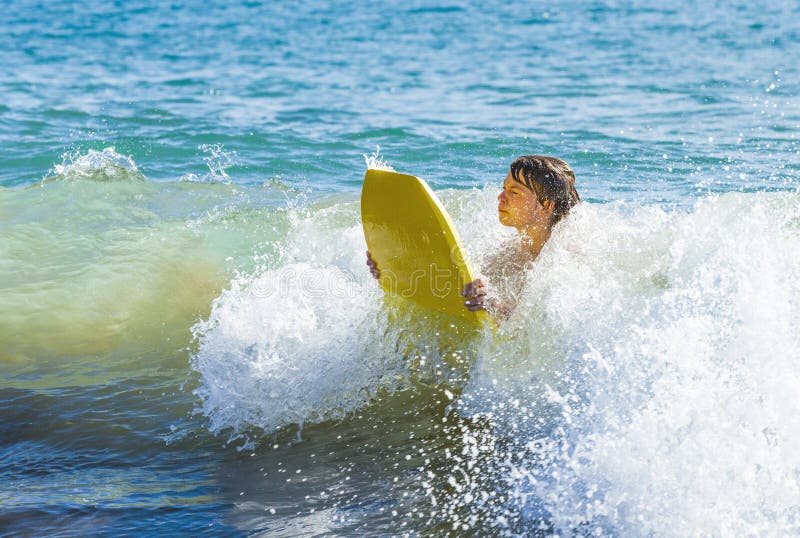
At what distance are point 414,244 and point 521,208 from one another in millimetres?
614

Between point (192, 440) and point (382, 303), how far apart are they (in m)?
1.22

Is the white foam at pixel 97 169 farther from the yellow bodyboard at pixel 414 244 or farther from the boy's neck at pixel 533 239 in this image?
the boy's neck at pixel 533 239

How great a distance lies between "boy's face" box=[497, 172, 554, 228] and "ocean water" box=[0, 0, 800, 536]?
172mm

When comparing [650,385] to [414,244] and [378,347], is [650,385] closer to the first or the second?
[414,244]

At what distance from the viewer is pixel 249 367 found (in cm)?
427

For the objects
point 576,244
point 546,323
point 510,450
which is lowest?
point 510,450

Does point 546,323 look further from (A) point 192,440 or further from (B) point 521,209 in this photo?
(A) point 192,440

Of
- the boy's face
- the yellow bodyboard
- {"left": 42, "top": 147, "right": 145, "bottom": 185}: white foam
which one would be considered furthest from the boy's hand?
{"left": 42, "top": 147, "right": 145, "bottom": 185}: white foam

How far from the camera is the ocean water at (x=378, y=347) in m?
3.27

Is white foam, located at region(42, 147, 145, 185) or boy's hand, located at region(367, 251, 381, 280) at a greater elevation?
white foam, located at region(42, 147, 145, 185)

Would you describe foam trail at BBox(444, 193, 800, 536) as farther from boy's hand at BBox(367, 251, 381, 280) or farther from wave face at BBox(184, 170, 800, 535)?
boy's hand at BBox(367, 251, 381, 280)

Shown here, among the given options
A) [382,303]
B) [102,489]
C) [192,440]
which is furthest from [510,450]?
[102,489]

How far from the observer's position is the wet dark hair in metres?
4.27

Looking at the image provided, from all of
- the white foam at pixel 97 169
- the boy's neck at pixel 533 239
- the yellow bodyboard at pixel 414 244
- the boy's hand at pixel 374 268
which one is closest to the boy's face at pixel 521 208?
the boy's neck at pixel 533 239
